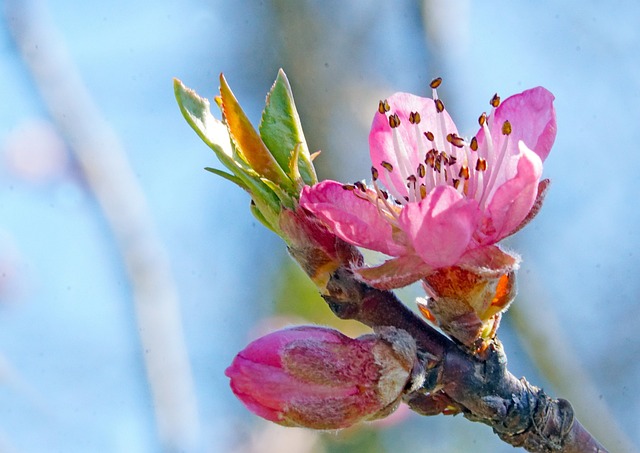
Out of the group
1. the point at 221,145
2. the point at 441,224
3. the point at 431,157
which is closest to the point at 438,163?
the point at 431,157

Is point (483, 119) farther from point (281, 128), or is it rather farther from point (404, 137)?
point (281, 128)

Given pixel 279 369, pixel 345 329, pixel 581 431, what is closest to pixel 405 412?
pixel 345 329

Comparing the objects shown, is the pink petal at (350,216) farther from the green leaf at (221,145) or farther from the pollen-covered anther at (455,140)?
the pollen-covered anther at (455,140)

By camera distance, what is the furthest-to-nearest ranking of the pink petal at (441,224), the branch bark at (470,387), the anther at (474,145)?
the anther at (474,145) < the branch bark at (470,387) < the pink petal at (441,224)

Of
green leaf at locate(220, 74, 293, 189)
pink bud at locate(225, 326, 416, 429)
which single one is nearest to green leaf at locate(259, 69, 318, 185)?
green leaf at locate(220, 74, 293, 189)

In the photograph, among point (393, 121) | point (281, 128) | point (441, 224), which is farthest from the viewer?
point (393, 121)

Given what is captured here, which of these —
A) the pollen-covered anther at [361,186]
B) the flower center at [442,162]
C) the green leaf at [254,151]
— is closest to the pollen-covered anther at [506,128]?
the flower center at [442,162]

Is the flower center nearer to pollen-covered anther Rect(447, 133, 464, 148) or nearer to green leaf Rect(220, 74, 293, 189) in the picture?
pollen-covered anther Rect(447, 133, 464, 148)
